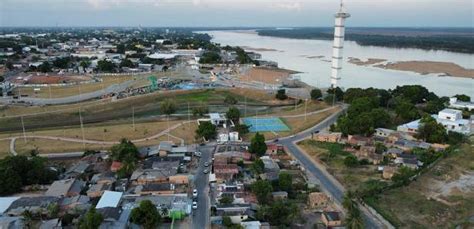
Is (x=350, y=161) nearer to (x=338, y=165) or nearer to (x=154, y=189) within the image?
(x=338, y=165)

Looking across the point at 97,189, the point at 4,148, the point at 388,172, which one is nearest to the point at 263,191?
the point at 388,172

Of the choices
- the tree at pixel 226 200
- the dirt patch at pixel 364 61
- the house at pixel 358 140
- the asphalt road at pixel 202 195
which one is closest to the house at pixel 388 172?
the house at pixel 358 140

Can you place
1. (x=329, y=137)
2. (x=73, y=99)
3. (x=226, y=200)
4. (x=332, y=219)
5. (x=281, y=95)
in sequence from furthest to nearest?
(x=281, y=95) < (x=73, y=99) < (x=329, y=137) < (x=226, y=200) < (x=332, y=219)

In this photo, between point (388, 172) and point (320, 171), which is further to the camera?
point (320, 171)

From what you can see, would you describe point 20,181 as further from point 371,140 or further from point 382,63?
point 382,63

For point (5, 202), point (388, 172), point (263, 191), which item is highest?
point (263, 191)

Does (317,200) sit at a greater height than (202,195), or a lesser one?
greater

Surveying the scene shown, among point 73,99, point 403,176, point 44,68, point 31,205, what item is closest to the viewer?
point 31,205
